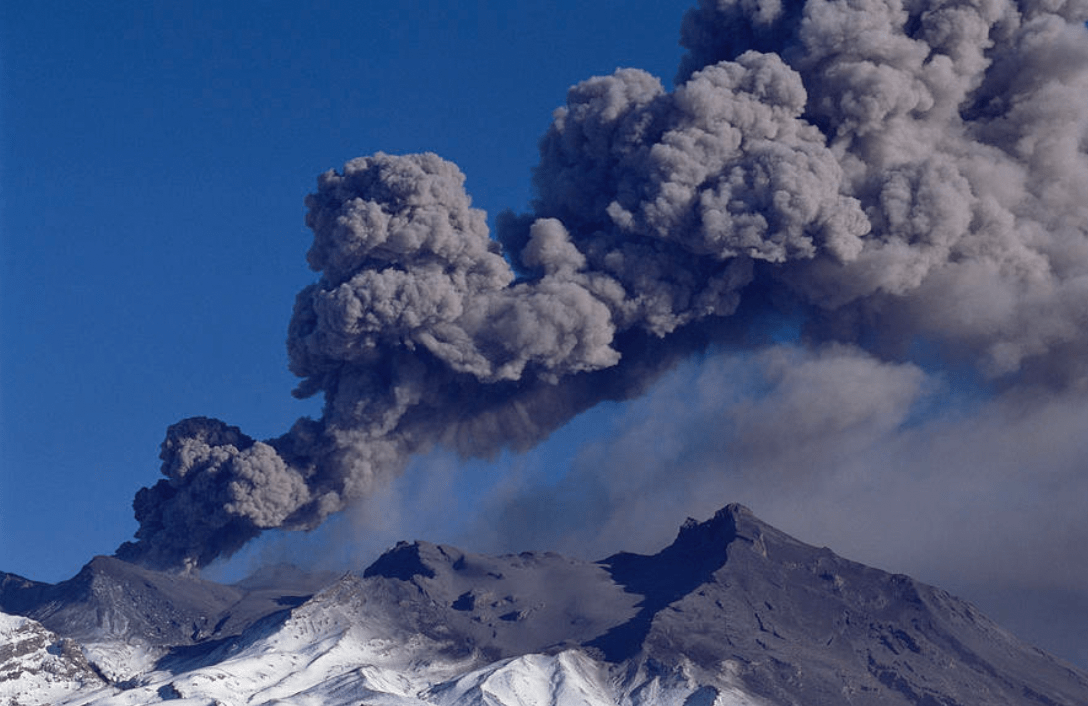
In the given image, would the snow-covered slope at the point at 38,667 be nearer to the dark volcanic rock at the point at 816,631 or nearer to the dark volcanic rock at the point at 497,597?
the dark volcanic rock at the point at 497,597

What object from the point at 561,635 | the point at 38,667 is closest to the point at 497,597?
the point at 561,635

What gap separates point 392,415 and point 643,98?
46.0ft

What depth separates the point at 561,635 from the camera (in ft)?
310

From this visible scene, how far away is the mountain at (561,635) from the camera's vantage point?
89375mm

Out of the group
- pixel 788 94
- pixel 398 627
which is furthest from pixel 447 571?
pixel 788 94

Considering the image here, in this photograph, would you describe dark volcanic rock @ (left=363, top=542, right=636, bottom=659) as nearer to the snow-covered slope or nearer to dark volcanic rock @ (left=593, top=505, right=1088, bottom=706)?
dark volcanic rock @ (left=593, top=505, right=1088, bottom=706)

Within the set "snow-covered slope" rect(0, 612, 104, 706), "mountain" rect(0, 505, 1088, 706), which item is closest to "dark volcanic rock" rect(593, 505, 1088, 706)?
"mountain" rect(0, 505, 1088, 706)

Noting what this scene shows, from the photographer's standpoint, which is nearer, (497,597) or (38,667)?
(38,667)

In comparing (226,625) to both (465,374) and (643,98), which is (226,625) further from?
(643,98)

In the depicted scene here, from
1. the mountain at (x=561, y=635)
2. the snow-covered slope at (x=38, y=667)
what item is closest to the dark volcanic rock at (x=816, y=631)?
the mountain at (x=561, y=635)

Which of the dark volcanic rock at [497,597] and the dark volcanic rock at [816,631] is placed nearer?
the dark volcanic rock at [816,631]

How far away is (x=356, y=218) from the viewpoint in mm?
98625

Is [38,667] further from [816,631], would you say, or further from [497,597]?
[816,631]

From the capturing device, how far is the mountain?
89375 mm
